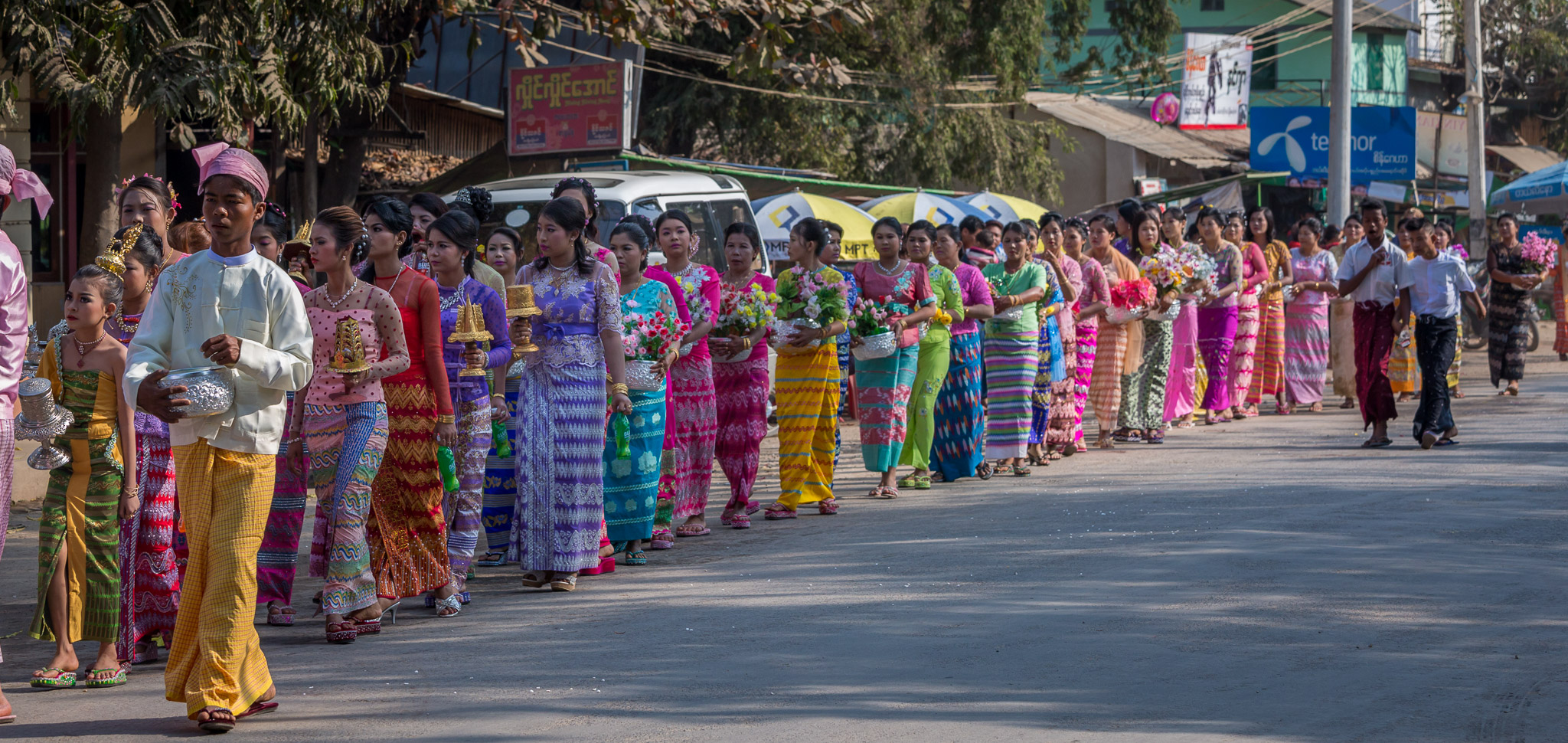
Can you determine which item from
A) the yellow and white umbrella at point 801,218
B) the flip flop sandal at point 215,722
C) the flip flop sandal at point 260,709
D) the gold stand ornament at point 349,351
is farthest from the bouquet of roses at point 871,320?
the yellow and white umbrella at point 801,218

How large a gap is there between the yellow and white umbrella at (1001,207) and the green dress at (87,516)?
16.8 m

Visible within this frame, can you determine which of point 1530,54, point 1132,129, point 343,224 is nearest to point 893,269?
point 343,224

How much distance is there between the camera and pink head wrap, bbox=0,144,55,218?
18.1ft

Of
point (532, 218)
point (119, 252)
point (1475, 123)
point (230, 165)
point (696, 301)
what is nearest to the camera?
point (230, 165)

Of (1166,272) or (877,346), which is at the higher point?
(1166,272)

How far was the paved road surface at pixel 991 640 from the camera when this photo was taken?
5270 mm

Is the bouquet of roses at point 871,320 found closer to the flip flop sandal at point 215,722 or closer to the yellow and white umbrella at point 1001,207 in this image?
the flip flop sandal at point 215,722

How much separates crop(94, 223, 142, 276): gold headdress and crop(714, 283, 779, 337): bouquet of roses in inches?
149

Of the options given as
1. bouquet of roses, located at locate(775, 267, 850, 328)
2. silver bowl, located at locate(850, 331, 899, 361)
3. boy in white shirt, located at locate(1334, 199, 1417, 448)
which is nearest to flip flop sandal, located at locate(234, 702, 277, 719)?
bouquet of roses, located at locate(775, 267, 850, 328)

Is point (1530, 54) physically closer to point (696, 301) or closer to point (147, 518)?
point (696, 301)

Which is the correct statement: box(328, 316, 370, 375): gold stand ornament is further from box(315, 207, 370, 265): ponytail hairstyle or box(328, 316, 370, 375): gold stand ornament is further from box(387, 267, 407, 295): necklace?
box(387, 267, 407, 295): necklace

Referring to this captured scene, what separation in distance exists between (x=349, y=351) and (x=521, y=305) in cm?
138

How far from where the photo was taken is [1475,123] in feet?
93.0

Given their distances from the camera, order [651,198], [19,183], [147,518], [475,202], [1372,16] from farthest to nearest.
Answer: [1372,16]
[651,198]
[475,202]
[147,518]
[19,183]
